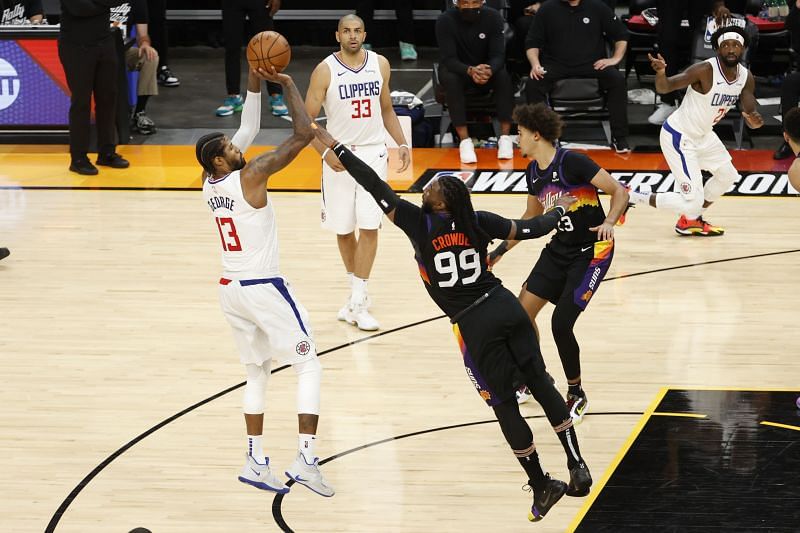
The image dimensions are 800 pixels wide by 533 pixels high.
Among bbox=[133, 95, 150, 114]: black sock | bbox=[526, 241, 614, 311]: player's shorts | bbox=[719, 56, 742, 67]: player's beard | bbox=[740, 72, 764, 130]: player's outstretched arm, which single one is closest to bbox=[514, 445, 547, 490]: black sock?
bbox=[526, 241, 614, 311]: player's shorts

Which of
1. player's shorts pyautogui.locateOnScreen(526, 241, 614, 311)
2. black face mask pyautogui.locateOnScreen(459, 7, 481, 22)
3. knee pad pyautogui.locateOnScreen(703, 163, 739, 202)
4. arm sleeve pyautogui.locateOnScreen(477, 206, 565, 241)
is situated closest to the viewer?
arm sleeve pyautogui.locateOnScreen(477, 206, 565, 241)

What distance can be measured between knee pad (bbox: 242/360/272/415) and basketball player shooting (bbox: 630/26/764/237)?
188 inches

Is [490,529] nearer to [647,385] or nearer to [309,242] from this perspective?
[647,385]

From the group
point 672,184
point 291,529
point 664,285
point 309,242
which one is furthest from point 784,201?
point 291,529

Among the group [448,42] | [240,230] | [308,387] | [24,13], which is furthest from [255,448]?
[24,13]

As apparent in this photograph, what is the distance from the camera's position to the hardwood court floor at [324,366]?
6203mm

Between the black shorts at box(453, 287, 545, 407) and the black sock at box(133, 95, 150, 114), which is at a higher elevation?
the black shorts at box(453, 287, 545, 407)

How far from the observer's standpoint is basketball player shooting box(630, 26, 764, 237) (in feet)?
33.2

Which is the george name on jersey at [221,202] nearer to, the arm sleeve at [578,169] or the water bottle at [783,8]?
the arm sleeve at [578,169]

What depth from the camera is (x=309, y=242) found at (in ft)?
34.9

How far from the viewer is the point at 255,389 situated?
623 cm

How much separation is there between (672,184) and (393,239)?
3.00m

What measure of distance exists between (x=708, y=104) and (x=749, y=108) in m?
0.37

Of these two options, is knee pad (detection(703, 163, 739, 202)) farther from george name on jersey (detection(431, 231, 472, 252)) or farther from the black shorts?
george name on jersey (detection(431, 231, 472, 252))
